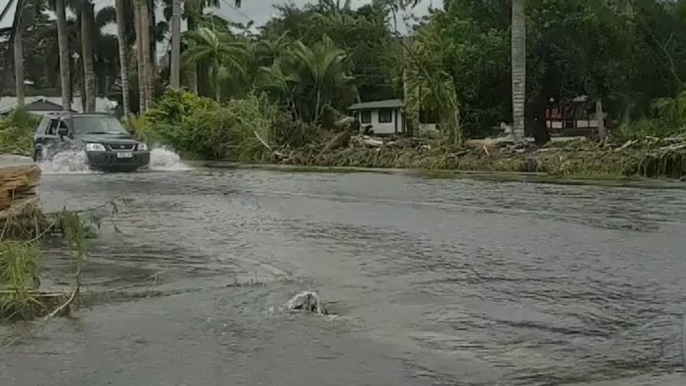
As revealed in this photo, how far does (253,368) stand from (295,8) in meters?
64.2

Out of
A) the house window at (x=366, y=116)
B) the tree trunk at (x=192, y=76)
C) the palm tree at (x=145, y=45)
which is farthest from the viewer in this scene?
the house window at (x=366, y=116)

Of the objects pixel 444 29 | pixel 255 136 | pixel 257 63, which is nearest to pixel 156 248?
pixel 255 136

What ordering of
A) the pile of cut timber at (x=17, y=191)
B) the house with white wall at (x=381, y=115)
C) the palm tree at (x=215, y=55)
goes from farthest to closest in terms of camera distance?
the house with white wall at (x=381, y=115) → the palm tree at (x=215, y=55) → the pile of cut timber at (x=17, y=191)

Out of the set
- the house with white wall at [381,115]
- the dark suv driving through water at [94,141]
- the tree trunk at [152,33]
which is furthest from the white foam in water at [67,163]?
the house with white wall at [381,115]

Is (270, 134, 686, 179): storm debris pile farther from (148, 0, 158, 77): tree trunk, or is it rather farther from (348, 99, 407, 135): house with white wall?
(348, 99, 407, 135): house with white wall

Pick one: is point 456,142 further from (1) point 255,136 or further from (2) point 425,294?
(2) point 425,294

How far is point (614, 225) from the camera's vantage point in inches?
557

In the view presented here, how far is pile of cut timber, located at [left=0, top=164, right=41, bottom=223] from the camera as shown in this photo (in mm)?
11617

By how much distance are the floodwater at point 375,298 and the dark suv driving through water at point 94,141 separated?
1259 cm

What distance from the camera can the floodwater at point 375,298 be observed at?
21.2 ft

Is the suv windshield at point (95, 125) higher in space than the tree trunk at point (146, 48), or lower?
lower

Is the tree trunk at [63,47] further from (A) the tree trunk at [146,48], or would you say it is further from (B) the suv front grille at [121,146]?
(B) the suv front grille at [121,146]

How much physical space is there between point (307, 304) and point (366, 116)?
56.0m

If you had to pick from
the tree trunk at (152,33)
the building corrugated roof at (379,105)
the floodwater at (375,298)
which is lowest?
the floodwater at (375,298)
